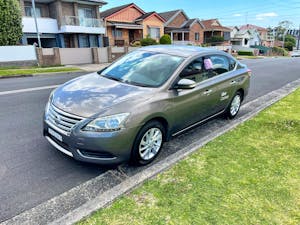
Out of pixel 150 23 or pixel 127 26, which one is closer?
pixel 127 26

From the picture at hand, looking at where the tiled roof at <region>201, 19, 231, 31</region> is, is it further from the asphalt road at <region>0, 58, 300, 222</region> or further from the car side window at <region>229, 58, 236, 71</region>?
the asphalt road at <region>0, 58, 300, 222</region>

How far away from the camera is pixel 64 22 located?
23766 mm

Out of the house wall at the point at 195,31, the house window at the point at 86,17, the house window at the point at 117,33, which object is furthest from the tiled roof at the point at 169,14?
the house window at the point at 86,17

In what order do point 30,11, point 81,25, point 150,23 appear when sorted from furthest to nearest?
point 150,23, point 81,25, point 30,11

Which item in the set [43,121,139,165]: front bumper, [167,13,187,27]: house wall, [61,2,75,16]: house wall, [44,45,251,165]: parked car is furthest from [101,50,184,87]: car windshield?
[167,13,187,27]: house wall

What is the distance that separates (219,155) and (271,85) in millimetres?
7436

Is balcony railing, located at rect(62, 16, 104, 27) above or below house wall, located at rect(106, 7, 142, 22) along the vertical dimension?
below

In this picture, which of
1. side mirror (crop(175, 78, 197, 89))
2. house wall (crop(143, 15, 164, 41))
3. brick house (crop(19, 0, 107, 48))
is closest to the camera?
side mirror (crop(175, 78, 197, 89))

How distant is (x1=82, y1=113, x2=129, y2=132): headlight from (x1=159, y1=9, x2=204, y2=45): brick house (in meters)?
38.9

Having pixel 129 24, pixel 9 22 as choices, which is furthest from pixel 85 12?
pixel 9 22

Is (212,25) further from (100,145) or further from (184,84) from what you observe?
(100,145)

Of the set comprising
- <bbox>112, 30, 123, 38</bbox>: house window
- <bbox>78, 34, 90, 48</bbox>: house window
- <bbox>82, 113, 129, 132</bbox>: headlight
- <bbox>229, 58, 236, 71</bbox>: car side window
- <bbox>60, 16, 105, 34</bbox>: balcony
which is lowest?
<bbox>82, 113, 129, 132</bbox>: headlight

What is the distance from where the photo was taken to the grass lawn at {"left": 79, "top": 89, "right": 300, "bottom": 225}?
2473 mm

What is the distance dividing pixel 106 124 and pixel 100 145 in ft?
0.88
